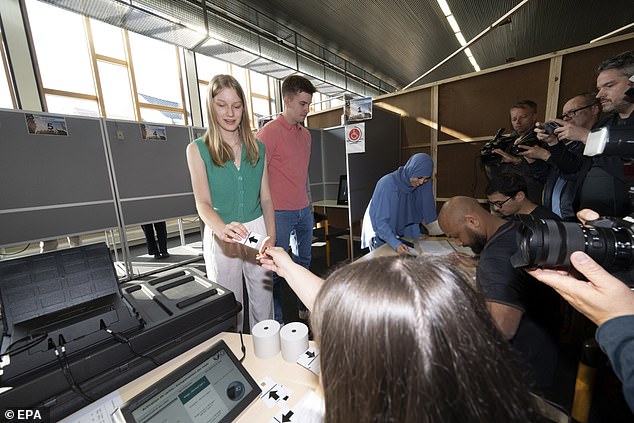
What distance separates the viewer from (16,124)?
7.05 feet

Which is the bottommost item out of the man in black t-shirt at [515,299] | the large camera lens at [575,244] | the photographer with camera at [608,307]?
the man in black t-shirt at [515,299]

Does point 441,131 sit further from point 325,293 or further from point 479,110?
point 325,293

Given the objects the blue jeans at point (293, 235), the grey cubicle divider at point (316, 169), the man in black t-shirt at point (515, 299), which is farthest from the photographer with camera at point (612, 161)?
the grey cubicle divider at point (316, 169)

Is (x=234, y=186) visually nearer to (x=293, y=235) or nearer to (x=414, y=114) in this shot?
(x=293, y=235)

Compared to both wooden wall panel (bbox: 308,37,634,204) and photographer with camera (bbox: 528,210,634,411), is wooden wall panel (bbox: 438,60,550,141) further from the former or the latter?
photographer with camera (bbox: 528,210,634,411)

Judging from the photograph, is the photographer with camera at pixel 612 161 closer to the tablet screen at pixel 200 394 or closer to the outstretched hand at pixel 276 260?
the outstretched hand at pixel 276 260

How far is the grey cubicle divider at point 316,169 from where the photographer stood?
3902 millimetres

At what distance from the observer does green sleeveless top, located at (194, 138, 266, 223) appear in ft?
4.12

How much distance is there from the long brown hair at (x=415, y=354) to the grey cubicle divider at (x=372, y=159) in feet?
7.47

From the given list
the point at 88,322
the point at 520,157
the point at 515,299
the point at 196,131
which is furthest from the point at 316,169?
the point at 88,322

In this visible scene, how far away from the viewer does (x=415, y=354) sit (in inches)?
12.5

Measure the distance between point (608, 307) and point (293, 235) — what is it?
5.80 ft

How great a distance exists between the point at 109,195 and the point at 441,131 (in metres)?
3.61

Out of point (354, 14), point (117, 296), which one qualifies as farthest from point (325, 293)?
point (354, 14)
